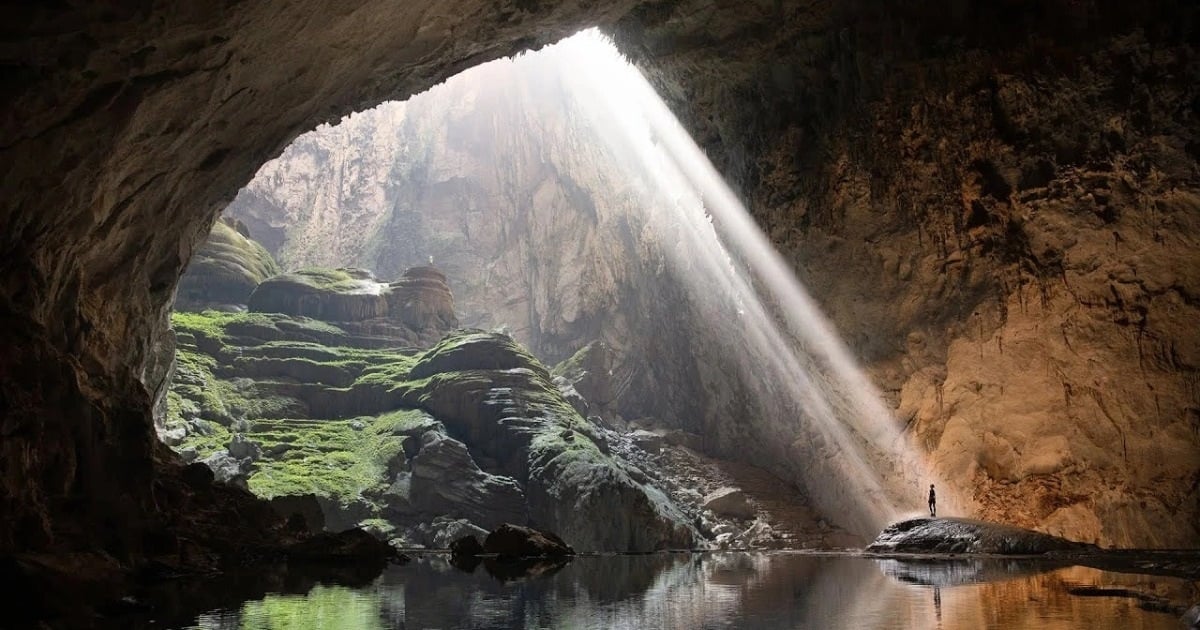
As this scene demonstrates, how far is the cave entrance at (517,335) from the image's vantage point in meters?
35.8

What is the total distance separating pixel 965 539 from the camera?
19.8 meters

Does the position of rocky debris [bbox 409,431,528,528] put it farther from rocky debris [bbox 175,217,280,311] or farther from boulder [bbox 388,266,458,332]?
rocky debris [bbox 175,217,280,311]

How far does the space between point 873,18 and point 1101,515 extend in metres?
15.0

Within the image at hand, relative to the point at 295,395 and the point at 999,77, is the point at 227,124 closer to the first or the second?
the point at 999,77

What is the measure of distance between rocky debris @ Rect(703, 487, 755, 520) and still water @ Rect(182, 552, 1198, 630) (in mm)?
28886

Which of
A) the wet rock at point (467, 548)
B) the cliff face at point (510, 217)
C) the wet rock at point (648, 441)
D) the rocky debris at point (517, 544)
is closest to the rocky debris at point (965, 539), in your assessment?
the rocky debris at point (517, 544)

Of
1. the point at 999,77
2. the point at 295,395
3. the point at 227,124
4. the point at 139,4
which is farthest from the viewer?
the point at 295,395

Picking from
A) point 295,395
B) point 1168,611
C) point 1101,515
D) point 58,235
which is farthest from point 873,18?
point 295,395

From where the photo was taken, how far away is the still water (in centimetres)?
762

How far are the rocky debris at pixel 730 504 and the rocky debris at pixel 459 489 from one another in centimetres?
1020

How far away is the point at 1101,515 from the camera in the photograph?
2252 centimetres

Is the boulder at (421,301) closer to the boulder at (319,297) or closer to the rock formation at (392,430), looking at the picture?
the boulder at (319,297)

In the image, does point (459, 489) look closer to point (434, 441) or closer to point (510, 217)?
point (434, 441)

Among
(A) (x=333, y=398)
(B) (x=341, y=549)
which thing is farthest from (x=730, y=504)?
(B) (x=341, y=549)
